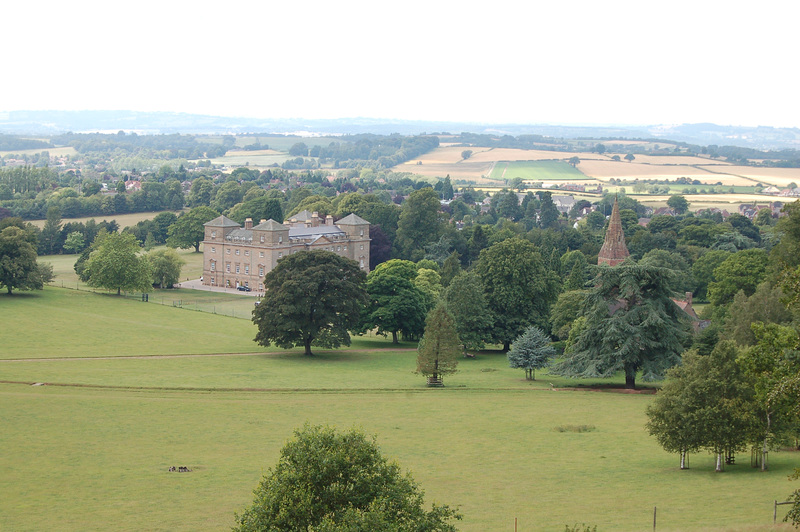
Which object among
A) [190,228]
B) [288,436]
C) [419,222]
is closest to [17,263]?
[288,436]

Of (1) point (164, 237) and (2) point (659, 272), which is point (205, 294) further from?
(2) point (659, 272)

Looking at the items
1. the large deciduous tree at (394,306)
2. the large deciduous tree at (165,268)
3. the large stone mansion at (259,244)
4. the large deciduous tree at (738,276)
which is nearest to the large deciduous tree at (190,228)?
the large stone mansion at (259,244)

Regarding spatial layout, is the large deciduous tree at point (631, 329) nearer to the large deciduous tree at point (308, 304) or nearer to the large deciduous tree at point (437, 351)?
the large deciduous tree at point (437, 351)

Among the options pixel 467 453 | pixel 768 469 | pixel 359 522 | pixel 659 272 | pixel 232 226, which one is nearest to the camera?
pixel 359 522

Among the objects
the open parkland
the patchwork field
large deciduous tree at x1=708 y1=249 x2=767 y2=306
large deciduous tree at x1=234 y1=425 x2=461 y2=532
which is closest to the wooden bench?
the open parkland

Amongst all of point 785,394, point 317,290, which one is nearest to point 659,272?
point 317,290

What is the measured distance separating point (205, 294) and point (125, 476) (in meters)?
64.1

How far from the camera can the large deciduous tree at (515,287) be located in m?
68.8

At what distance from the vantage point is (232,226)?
107 meters

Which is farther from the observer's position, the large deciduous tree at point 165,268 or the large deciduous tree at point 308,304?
the large deciduous tree at point 165,268

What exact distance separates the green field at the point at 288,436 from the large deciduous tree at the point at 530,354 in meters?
1.34

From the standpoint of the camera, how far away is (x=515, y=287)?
6981 centimetres

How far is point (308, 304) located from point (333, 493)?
40942 millimetres

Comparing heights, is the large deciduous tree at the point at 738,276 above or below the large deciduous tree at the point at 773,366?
below
